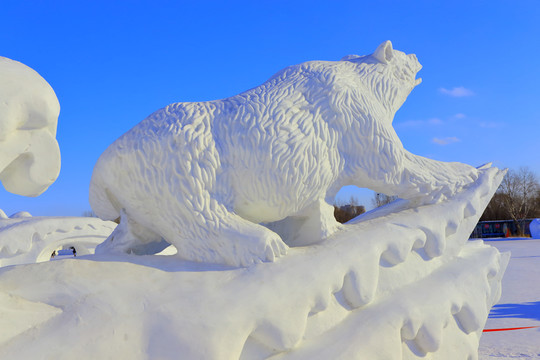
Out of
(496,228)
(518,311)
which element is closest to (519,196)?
(496,228)

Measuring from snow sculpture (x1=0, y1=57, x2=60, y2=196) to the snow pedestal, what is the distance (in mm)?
501

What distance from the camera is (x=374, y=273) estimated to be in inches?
106

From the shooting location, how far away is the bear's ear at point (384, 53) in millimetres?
3303

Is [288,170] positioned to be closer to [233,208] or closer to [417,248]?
[233,208]

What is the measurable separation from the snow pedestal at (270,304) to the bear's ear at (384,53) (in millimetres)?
1085

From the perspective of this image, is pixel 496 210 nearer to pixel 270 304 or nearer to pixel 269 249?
pixel 269 249

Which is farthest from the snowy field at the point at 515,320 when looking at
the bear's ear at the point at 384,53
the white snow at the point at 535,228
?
the white snow at the point at 535,228

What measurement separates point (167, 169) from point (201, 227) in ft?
1.14

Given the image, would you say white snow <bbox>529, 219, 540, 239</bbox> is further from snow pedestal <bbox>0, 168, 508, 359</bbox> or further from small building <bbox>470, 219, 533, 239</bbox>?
snow pedestal <bbox>0, 168, 508, 359</bbox>

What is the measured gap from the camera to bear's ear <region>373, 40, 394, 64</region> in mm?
3303

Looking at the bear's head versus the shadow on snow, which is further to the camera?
the shadow on snow

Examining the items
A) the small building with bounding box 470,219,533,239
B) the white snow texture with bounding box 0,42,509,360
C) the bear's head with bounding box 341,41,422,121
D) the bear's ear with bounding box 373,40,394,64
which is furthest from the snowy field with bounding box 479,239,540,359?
the small building with bounding box 470,219,533,239

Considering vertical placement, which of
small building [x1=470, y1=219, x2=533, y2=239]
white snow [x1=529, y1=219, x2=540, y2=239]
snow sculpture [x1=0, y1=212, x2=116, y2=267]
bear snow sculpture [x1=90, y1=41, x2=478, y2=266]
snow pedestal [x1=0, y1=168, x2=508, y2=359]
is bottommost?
small building [x1=470, y1=219, x2=533, y2=239]

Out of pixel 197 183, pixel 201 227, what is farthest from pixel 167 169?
pixel 201 227
